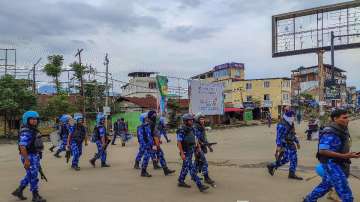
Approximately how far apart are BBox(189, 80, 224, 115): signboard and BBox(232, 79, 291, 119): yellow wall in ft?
97.6

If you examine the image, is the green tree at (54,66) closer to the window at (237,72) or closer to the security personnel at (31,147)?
the security personnel at (31,147)

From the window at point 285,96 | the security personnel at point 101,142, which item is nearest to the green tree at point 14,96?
the security personnel at point 101,142

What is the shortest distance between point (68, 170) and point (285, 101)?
6757 centimetres

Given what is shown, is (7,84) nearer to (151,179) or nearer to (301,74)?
(151,179)

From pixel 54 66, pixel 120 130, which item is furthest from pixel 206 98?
pixel 120 130

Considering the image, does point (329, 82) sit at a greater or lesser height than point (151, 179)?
greater

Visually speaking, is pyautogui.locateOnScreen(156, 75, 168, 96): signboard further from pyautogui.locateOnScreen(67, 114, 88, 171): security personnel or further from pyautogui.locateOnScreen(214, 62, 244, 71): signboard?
pyautogui.locateOnScreen(214, 62, 244, 71): signboard

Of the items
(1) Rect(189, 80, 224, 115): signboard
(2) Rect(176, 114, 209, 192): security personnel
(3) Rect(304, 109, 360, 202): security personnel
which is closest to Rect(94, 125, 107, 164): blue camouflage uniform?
(2) Rect(176, 114, 209, 192): security personnel

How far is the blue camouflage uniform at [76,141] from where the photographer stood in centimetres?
1356

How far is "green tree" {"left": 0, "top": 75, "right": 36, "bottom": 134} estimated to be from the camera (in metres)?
31.1

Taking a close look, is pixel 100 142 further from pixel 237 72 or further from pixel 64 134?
pixel 237 72

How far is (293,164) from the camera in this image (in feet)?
35.1

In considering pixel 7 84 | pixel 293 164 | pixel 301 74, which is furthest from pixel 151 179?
pixel 301 74

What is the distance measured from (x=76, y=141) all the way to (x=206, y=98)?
2986 centimetres
